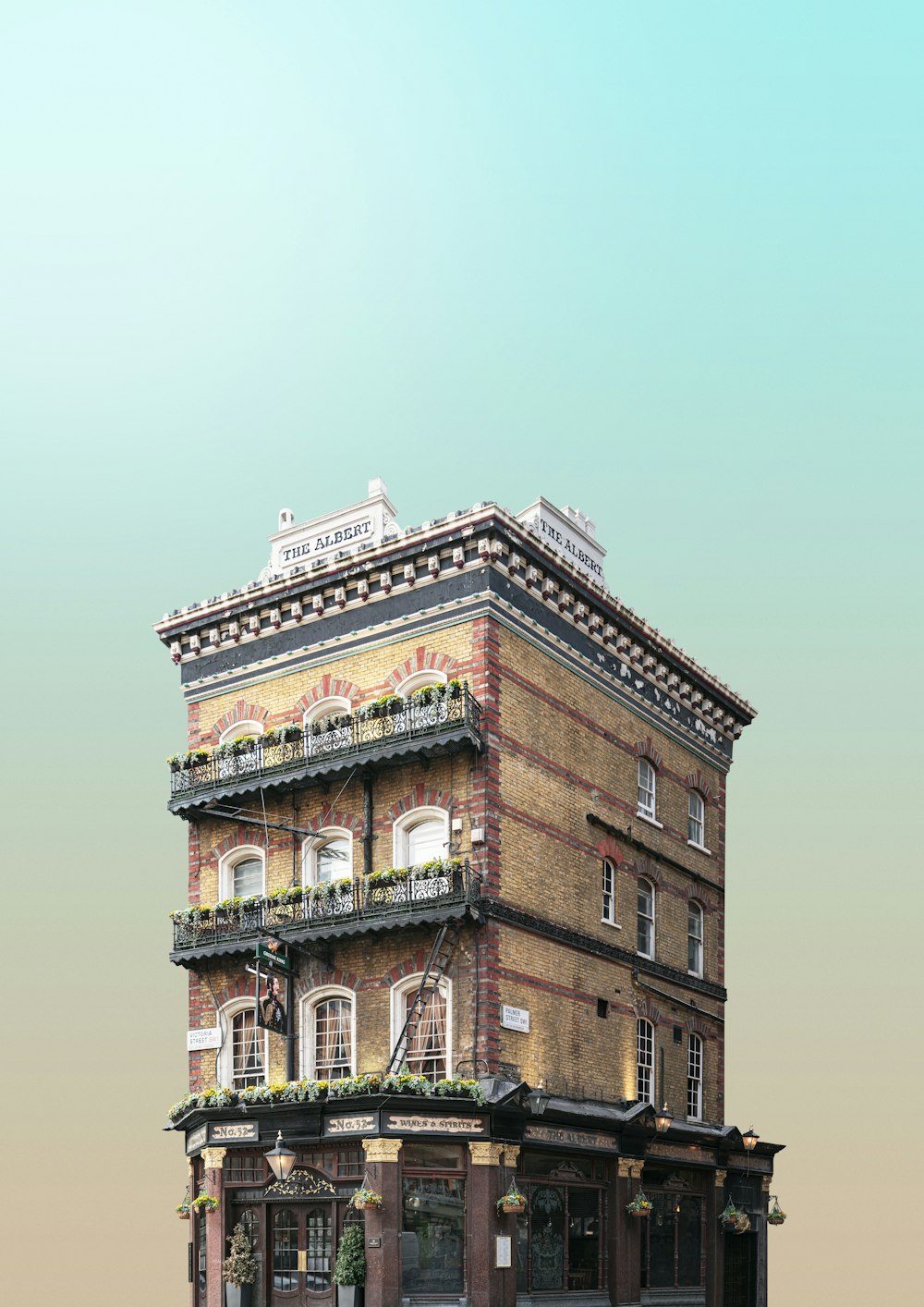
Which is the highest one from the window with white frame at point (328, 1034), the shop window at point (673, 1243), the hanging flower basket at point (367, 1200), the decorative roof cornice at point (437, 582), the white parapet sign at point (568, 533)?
the white parapet sign at point (568, 533)

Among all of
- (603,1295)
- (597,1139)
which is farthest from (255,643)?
(603,1295)

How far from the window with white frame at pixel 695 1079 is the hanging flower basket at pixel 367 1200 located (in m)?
14.6

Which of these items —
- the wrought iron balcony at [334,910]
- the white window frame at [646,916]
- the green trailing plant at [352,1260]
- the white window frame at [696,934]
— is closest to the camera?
the green trailing plant at [352,1260]

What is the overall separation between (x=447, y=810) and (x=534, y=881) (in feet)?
9.12

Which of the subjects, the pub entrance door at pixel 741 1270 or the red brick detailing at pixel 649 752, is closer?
the pub entrance door at pixel 741 1270

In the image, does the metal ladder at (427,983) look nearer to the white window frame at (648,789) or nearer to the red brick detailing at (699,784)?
the white window frame at (648,789)

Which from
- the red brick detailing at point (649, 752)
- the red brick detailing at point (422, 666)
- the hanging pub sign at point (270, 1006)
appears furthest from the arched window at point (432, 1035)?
the red brick detailing at point (649, 752)

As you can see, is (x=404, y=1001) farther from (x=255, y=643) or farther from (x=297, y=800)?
(x=255, y=643)

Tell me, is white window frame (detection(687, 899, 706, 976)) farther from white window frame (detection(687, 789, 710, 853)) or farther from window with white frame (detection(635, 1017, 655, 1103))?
window with white frame (detection(635, 1017, 655, 1103))

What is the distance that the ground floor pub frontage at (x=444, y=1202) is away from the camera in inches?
1246

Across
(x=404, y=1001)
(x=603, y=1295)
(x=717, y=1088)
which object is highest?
(x=404, y=1001)

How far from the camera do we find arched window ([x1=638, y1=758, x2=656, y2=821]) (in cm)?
4291

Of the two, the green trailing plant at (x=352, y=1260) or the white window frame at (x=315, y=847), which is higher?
the white window frame at (x=315, y=847)

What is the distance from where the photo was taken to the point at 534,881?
36469 millimetres
